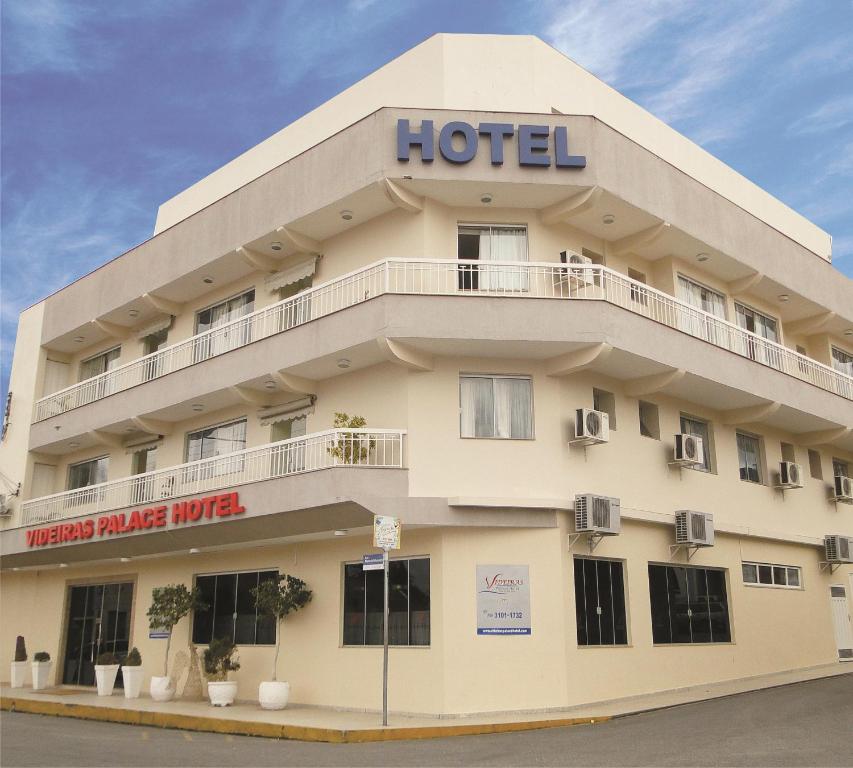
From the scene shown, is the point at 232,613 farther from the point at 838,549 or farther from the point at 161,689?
the point at 838,549

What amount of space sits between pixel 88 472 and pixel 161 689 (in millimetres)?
9570

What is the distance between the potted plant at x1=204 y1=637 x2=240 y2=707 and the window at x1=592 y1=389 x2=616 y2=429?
9.18 meters

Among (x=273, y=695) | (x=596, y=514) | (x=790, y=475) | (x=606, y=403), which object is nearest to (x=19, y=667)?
(x=273, y=695)

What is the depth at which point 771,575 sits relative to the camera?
881 inches

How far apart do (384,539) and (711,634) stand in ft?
32.4

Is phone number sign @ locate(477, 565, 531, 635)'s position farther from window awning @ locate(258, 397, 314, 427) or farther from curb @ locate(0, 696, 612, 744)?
window awning @ locate(258, 397, 314, 427)

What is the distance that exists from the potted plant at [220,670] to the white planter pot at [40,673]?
24.7 ft

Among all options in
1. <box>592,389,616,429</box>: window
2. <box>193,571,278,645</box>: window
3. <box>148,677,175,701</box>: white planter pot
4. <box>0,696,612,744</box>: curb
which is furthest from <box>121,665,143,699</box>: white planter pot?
<box>592,389,616,429</box>: window

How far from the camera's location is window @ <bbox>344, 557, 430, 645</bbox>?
1688 centimetres

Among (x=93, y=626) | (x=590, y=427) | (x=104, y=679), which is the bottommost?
(x=104, y=679)

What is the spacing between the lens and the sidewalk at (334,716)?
46.0 ft

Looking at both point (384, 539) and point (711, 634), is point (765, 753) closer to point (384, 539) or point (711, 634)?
point (384, 539)

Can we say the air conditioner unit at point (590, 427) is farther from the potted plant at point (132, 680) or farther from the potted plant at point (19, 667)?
the potted plant at point (19, 667)

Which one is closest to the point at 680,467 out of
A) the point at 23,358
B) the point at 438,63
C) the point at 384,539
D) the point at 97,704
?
the point at 384,539
